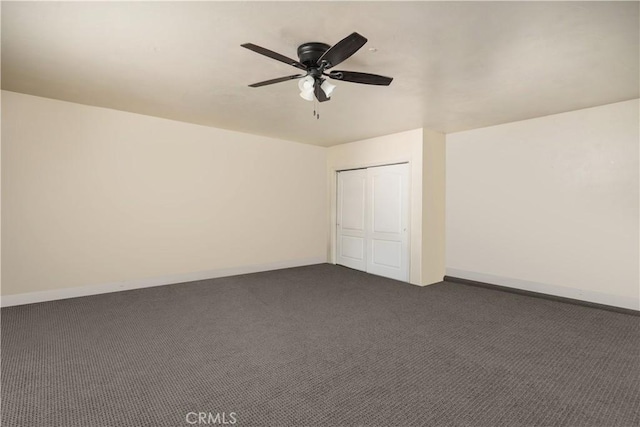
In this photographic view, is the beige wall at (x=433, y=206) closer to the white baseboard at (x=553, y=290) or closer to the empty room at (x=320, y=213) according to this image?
the empty room at (x=320, y=213)

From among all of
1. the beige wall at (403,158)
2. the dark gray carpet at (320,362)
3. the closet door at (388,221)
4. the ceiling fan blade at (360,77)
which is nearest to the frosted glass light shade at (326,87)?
the ceiling fan blade at (360,77)

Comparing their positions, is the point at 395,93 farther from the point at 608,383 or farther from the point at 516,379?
the point at 608,383

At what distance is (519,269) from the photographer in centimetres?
464

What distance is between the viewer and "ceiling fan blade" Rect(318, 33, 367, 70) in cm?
190

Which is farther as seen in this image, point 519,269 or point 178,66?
point 519,269

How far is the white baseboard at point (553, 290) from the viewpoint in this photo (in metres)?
3.79

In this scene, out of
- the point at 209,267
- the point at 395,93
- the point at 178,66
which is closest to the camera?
the point at 178,66

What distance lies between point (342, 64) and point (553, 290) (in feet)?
13.6

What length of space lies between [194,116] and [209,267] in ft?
8.18

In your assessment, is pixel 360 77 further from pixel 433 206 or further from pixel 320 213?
pixel 320 213

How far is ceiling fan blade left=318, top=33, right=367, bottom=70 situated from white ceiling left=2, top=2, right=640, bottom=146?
0.70 ft

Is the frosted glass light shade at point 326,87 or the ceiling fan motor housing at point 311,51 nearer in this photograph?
the ceiling fan motor housing at point 311,51

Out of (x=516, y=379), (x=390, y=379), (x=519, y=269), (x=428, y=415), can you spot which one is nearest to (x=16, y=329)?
(x=390, y=379)

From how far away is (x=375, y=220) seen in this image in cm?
578
